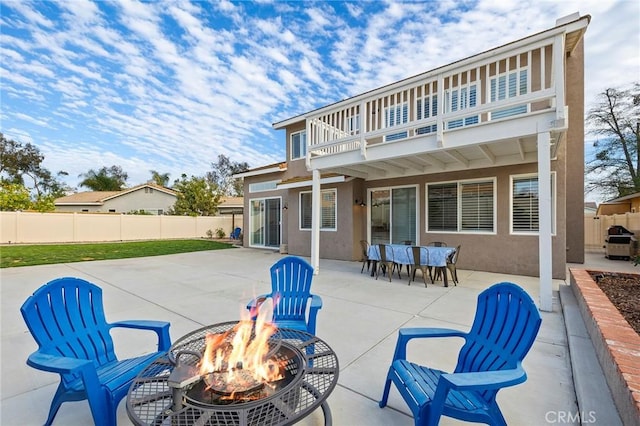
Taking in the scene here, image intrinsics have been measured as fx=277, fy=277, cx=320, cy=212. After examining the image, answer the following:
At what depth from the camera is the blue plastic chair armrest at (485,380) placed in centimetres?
143

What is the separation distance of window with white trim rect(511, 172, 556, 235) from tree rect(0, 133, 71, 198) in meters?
37.0

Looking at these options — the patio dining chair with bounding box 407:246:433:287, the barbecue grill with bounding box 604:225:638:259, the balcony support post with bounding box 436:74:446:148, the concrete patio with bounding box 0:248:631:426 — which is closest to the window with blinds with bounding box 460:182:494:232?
the concrete patio with bounding box 0:248:631:426

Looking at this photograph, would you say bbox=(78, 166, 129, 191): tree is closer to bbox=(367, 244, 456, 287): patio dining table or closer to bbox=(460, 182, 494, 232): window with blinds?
bbox=(367, 244, 456, 287): patio dining table

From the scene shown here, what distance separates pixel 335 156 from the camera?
7480 millimetres

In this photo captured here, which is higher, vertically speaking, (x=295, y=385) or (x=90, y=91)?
(x=90, y=91)

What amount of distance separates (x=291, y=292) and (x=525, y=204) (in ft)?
23.0

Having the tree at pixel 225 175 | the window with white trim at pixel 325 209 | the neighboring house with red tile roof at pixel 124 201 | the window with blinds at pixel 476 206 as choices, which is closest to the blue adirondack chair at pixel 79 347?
the window with blinds at pixel 476 206

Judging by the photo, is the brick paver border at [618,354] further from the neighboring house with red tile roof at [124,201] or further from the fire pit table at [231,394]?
the neighboring house with red tile roof at [124,201]

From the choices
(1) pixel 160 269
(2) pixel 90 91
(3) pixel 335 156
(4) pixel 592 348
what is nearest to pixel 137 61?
(2) pixel 90 91

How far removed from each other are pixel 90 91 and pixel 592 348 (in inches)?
735

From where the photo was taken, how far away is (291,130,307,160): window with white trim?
1199 cm

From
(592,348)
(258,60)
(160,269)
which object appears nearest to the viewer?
(592,348)

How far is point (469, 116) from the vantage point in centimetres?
534

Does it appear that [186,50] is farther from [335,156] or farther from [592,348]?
[592,348]
